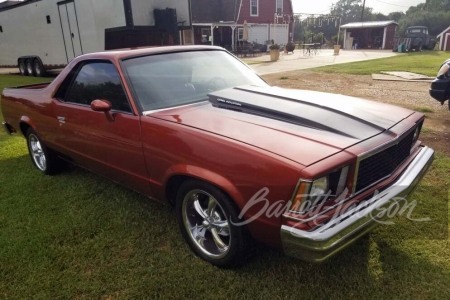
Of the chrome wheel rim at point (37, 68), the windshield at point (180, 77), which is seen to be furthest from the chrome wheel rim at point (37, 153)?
the chrome wheel rim at point (37, 68)

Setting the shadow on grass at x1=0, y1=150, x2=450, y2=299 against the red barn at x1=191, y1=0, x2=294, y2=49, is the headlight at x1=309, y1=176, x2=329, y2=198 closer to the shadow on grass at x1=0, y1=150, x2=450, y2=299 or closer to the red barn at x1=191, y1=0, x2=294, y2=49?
the shadow on grass at x1=0, y1=150, x2=450, y2=299

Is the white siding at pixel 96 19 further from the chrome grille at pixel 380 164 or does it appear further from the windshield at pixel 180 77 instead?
the chrome grille at pixel 380 164

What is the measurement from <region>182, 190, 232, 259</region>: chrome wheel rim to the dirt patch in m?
3.46

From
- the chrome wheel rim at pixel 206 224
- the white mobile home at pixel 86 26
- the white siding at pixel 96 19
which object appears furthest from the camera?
the white mobile home at pixel 86 26

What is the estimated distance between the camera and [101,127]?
3.08m

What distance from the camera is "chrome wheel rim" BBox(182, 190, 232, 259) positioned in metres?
2.47

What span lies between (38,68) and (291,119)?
15776 millimetres

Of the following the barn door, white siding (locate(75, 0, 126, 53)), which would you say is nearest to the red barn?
the barn door

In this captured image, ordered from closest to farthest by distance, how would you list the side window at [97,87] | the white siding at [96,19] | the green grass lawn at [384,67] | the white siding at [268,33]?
the side window at [97,87]
the white siding at [96,19]
the green grass lawn at [384,67]
the white siding at [268,33]

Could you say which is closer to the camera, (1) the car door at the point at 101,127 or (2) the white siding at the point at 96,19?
(1) the car door at the point at 101,127

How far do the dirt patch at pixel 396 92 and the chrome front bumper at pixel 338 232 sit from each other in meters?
2.90

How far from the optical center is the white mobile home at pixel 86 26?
10289mm

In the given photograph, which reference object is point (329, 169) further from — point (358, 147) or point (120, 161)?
point (120, 161)

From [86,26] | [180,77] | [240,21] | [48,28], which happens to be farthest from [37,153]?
[240,21]
